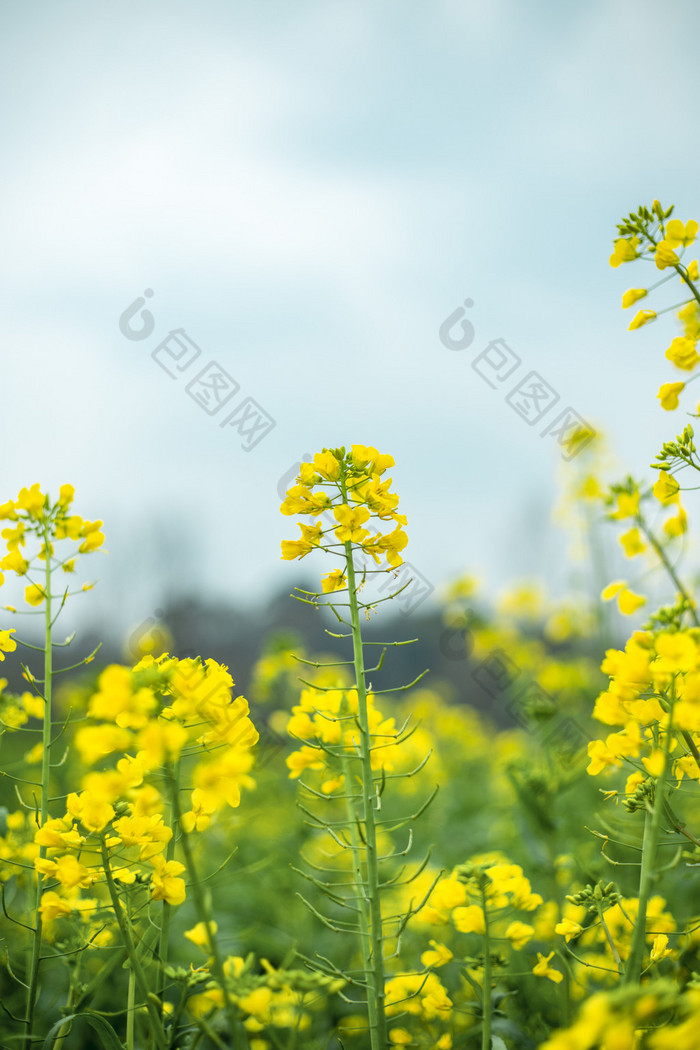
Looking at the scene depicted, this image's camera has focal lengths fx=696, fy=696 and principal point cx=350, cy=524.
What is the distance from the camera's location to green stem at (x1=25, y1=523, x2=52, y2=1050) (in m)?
1.59

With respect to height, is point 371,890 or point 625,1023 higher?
point 371,890

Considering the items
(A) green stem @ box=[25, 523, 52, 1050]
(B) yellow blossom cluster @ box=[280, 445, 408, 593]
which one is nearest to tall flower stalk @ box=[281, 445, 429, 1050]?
(B) yellow blossom cluster @ box=[280, 445, 408, 593]

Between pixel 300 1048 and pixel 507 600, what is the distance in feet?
14.4

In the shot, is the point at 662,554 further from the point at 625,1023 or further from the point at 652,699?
the point at 625,1023

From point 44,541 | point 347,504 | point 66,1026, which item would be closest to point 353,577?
point 347,504

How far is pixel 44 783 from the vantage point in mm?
1658

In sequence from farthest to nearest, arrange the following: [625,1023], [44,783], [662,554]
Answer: [662,554] → [44,783] → [625,1023]

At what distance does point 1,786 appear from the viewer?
5105mm

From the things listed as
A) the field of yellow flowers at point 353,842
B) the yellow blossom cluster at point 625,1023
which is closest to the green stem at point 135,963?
the field of yellow flowers at point 353,842

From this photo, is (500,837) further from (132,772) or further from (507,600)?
(132,772)

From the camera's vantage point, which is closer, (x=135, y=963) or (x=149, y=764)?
(x=149, y=764)

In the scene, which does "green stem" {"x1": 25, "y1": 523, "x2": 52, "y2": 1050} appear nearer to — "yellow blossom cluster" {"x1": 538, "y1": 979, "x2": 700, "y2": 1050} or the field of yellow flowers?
the field of yellow flowers

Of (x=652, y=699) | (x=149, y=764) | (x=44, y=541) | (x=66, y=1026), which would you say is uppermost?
(x=44, y=541)

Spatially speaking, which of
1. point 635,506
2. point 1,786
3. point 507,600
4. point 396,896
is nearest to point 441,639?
point 507,600
